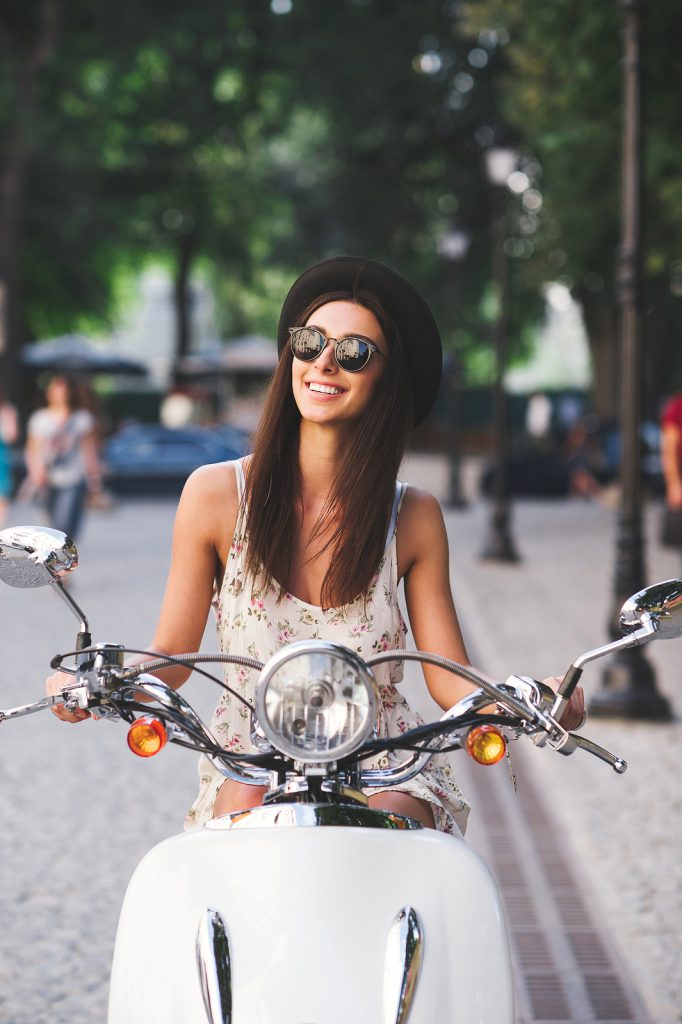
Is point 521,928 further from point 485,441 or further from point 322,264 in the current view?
point 485,441

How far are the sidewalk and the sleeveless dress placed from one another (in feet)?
4.99

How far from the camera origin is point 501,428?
16625mm

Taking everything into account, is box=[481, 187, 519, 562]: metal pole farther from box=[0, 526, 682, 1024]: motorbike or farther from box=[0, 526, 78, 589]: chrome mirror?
box=[0, 526, 682, 1024]: motorbike

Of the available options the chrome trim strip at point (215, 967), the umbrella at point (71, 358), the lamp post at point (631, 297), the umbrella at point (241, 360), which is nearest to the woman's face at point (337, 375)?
the chrome trim strip at point (215, 967)

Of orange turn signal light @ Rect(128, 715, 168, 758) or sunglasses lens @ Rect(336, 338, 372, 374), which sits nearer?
orange turn signal light @ Rect(128, 715, 168, 758)

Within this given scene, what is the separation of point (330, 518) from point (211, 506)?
0.72 ft

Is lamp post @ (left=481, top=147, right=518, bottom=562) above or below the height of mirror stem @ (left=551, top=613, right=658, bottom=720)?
above

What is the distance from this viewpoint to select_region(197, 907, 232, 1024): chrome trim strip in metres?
1.85

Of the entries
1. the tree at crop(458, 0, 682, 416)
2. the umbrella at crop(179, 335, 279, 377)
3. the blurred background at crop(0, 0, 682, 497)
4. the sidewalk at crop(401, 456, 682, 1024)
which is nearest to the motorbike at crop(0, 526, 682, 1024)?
the sidewalk at crop(401, 456, 682, 1024)

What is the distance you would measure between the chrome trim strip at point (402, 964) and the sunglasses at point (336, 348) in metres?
0.98

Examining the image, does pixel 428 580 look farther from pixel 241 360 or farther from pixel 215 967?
pixel 241 360

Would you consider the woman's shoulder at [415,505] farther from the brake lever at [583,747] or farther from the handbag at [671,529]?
the handbag at [671,529]

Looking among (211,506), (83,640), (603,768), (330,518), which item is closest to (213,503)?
(211,506)

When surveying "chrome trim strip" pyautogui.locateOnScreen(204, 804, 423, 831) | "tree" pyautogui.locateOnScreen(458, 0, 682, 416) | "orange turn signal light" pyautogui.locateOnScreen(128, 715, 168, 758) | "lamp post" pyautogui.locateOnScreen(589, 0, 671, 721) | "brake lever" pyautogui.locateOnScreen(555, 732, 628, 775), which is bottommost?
"chrome trim strip" pyautogui.locateOnScreen(204, 804, 423, 831)
